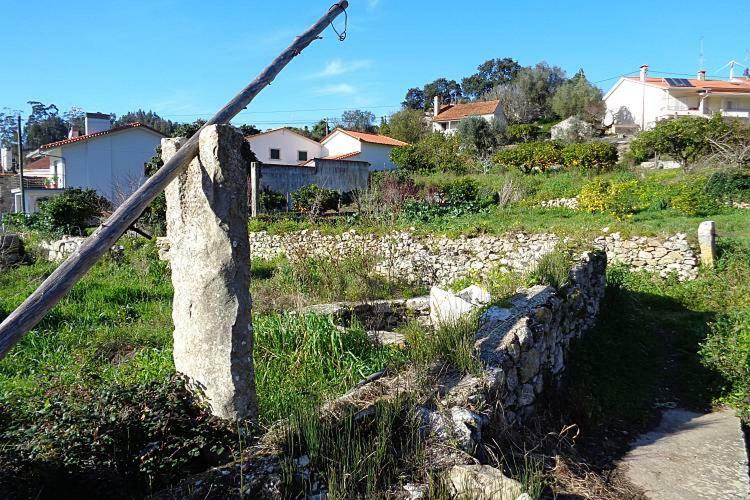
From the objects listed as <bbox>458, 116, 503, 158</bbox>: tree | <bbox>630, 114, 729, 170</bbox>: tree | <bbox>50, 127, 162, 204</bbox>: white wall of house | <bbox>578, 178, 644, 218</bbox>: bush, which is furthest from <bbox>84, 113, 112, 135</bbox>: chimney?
<bbox>630, 114, 729, 170</bbox>: tree

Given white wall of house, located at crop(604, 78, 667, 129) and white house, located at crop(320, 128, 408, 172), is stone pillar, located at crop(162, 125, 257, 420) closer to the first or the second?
white house, located at crop(320, 128, 408, 172)

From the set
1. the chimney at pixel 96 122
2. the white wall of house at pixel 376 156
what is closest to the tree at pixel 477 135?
the white wall of house at pixel 376 156

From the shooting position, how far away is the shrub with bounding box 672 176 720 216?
602 inches

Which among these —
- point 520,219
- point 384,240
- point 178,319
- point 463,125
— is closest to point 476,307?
point 178,319

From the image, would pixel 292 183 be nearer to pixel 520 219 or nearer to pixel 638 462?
pixel 520 219

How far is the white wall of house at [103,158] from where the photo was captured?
31.1 m

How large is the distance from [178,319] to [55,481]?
4.25 feet

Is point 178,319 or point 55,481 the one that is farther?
point 178,319

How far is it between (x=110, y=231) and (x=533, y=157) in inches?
1008

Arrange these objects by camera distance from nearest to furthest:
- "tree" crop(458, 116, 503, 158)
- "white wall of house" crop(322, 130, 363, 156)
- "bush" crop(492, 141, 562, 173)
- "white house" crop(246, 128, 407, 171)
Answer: "bush" crop(492, 141, 562, 173) → "tree" crop(458, 116, 503, 158) → "white house" crop(246, 128, 407, 171) → "white wall of house" crop(322, 130, 363, 156)

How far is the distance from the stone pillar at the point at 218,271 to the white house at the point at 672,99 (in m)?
44.6

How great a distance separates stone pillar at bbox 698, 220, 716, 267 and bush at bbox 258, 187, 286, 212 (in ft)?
45.1

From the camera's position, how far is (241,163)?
3.72 meters

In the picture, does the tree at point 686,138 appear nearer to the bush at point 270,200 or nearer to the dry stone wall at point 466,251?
the dry stone wall at point 466,251
